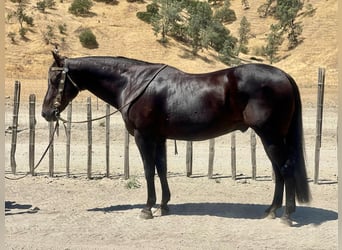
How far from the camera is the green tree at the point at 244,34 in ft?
147

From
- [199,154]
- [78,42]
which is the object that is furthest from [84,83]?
[78,42]

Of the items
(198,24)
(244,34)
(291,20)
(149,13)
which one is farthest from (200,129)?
(244,34)

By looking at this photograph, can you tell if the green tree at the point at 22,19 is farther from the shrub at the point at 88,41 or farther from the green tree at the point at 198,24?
the green tree at the point at 198,24

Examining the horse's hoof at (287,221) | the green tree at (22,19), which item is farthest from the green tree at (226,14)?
the horse's hoof at (287,221)

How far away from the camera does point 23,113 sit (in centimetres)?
1903

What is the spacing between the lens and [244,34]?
48656mm

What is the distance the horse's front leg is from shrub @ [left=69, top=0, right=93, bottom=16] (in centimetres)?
3618

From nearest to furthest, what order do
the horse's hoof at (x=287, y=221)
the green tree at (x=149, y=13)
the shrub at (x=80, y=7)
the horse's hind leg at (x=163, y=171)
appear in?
the horse's hoof at (x=287, y=221), the horse's hind leg at (x=163, y=171), the green tree at (x=149, y=13), the shrub at (x=80, y=7)

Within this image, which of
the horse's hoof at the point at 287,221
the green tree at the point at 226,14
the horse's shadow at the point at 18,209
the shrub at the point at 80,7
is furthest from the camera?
the green tree at the point at 226,14

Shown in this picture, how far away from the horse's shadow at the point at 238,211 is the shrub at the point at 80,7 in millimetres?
35721

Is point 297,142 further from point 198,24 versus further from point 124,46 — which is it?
point 198,24

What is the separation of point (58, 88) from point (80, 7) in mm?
35993

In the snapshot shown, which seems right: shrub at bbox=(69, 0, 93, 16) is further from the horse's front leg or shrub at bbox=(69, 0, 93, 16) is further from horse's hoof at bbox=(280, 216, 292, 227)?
horse's hoof at bbox=(280, 216, 292, 227)

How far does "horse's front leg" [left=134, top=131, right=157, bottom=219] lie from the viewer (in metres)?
6.88
